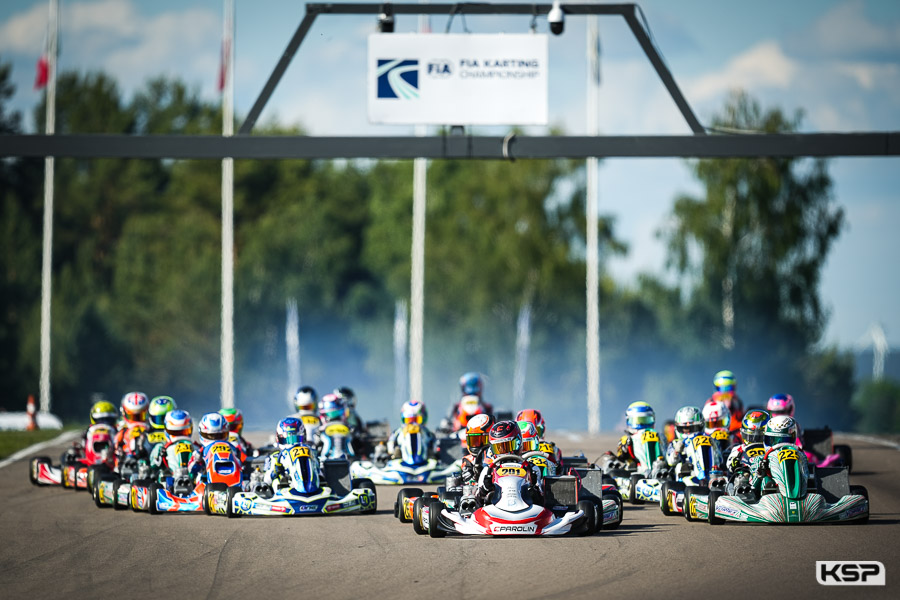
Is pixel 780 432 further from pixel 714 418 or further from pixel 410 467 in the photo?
pixel 410 467

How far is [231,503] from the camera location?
15.5 metres

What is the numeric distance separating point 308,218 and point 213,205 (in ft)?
20.4

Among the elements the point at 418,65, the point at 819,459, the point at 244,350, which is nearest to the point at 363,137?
the point at 418,65

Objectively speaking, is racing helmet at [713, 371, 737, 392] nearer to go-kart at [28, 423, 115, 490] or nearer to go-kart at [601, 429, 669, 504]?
go-kart at [601, 429, 669, 504]

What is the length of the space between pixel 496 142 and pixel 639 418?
3927 millimetres

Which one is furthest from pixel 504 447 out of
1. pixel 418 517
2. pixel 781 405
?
pixel 781 405

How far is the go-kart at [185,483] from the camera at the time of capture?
16.0 meters

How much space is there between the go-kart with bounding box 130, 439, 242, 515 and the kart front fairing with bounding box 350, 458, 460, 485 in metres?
3.61

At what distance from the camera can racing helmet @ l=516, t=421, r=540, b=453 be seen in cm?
1493

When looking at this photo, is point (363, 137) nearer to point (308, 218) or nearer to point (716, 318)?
point (716, 318)

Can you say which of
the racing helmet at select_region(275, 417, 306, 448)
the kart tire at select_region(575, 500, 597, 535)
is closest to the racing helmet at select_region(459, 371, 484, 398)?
the racing helmet at select_region(275, 417, 306, 448)

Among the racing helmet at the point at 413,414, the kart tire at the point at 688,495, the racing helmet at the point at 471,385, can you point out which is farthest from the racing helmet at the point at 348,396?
the kart tire at the point at 688,495

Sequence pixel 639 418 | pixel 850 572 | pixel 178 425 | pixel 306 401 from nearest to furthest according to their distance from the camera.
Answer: pixel 850 572 < pixel 178 425 < pixel 639 418 < pixel 306 401

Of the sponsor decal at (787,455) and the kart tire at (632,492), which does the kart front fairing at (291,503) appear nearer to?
the kart tire at (632,492)
